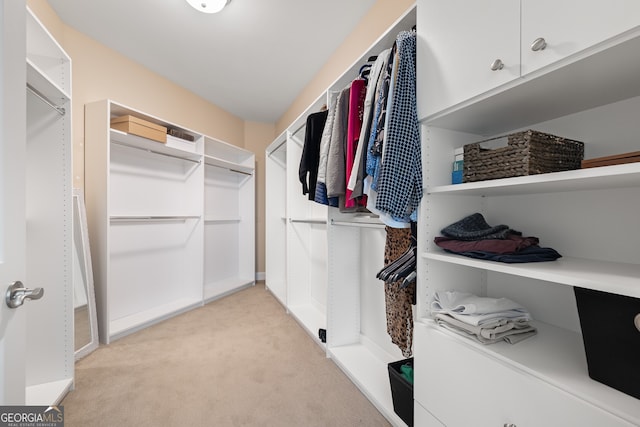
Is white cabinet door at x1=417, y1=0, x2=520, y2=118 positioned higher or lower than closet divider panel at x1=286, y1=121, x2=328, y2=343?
higher

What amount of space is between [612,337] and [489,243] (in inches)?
14.7

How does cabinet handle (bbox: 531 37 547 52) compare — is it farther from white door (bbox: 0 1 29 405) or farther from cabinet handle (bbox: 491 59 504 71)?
white door (bbox: 0 1 29 405)

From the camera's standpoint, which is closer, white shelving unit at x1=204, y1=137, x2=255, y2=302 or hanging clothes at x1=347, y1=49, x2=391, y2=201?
hanging clothes at x1=347, y1=49, x2=391, y2=201

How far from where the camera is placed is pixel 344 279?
6.79 feet

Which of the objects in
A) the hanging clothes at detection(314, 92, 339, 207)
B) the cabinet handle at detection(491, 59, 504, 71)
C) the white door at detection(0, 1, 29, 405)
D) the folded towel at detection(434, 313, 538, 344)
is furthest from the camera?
the hanging clothes at detection(314, 92, 339, 207)

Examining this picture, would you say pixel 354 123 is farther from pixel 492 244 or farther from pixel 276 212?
pixel 276 212

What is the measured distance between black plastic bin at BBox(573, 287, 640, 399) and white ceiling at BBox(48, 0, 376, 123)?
7.36 ft

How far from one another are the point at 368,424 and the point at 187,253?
2.68 m

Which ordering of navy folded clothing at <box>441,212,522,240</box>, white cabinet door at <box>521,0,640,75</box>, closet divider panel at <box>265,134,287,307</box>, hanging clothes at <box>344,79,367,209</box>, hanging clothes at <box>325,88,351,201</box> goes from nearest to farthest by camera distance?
white cabinet door at <box>521,0,640,75</box>
navy folded clothing at <box>441,212,522,240</box>
hanging clothes at <box>344,79,367,209</box>
hanging clothes at <box>325,88,351,201</box>
closet divider panel at <box>265,134,287,307</box>

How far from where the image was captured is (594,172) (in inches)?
26.4

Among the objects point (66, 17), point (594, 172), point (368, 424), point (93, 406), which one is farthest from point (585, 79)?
point (66, 17)

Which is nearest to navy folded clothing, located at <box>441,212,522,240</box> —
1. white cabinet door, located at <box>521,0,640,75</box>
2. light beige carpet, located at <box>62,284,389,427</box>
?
white cabinet door, located at <box>521,0,640,75</box>

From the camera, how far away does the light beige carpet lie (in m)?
1.46

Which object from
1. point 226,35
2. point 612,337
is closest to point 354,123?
point 612,337
